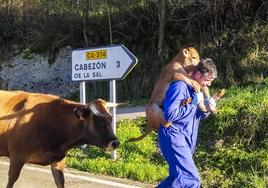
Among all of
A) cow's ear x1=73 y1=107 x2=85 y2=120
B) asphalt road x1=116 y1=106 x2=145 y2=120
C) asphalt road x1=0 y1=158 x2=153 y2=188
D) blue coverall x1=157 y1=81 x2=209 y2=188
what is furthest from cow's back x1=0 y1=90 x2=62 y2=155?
asphalt road x1=116 y1=106 x2=145 y2=120

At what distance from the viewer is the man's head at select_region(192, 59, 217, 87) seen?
233 inches

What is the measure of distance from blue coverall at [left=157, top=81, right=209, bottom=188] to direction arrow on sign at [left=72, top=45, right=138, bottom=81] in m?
4.46

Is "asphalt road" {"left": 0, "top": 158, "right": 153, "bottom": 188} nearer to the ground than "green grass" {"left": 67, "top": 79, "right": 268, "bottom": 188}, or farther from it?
nearer to the ground

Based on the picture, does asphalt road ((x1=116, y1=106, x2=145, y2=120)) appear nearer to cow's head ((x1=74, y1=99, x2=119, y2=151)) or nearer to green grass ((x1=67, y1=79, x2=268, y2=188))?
green grass ((x1=67, y1=79, x2=268, y2=188))

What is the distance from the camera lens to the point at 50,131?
7.69 m

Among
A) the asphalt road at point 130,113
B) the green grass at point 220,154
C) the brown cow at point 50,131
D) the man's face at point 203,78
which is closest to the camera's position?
the man's face at point 203,78

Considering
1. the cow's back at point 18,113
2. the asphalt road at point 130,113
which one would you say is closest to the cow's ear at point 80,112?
the cow's back at point 18,113

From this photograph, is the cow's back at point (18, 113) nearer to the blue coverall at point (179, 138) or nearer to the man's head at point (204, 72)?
the blue coverall at point (179, 138)

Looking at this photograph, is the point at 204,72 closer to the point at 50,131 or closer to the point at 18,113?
the point at 50,131

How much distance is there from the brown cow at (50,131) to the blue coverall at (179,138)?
4.77 feet

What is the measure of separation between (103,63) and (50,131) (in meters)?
3.32

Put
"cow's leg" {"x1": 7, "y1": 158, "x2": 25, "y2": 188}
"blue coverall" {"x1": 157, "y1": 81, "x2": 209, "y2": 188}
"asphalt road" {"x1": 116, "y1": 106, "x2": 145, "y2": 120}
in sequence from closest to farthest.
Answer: "blue coverall" {"x1": 157, "y1": 81, "x2": 209, "y2": 188} → "cow's leg" {"x1": 7, "y1": 158, "x2": 25, "y2": 188} → "asphalt road" {"x1": 116, "y1": 106, "x2": 145, "y2": 120}

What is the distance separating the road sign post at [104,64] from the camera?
10.5 m

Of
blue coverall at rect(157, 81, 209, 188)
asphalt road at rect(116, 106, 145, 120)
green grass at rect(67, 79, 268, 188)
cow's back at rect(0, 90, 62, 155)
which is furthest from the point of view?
asphalt road at rect(116, 106, 145, 120)
